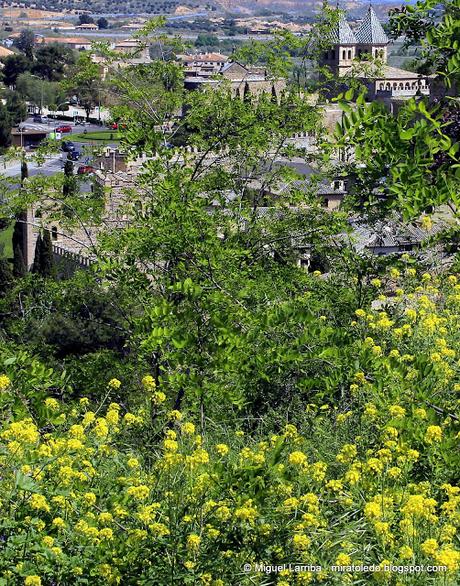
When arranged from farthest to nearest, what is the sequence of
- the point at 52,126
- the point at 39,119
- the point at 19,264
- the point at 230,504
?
the point at 39,119, the point at 52,126, the point at 19,264, the point at 230,504

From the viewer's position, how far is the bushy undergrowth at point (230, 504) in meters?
2.99

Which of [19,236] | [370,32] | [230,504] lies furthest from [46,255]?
[370,32]

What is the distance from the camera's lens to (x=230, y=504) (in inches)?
127

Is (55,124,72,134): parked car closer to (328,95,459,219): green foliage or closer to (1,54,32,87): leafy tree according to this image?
(1,54,32,87): leafy tree

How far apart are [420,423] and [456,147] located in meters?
1.17

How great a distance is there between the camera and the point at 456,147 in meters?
4.22

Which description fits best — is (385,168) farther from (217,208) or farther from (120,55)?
(120,55)

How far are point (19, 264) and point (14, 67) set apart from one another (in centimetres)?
6108

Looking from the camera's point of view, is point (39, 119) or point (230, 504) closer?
point (230, 504)

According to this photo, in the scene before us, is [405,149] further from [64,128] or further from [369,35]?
[369,35]

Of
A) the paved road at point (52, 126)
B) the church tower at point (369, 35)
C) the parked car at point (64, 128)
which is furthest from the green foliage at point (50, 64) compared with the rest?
the church tower at point (369, 35)

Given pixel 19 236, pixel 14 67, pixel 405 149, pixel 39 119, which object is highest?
pixel 405 149

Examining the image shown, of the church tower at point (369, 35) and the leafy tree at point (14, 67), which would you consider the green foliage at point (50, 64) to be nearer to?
the leafy tree at point (14, 67)

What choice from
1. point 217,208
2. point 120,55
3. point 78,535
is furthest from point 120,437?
point 120,55
